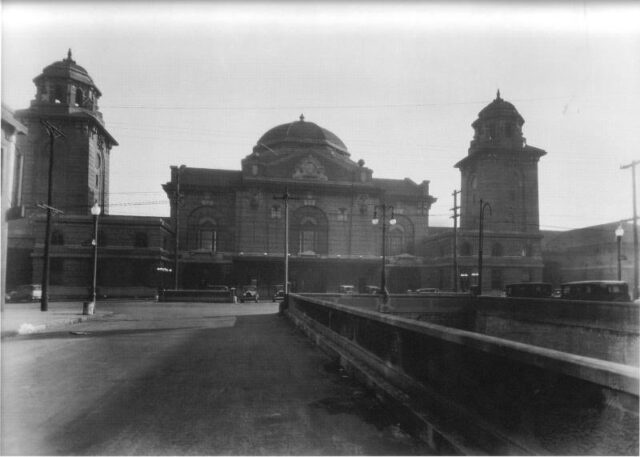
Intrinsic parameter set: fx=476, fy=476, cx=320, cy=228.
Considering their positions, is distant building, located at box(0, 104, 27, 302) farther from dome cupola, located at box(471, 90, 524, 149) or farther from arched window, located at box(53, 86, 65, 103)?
dome cupola, located at box(471, 90, 524, 149)

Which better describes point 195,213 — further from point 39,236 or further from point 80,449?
point 80,449

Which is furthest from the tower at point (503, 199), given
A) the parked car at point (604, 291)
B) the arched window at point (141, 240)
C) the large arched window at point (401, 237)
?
the arched window at point (141, 240)

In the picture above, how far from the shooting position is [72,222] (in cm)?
4456

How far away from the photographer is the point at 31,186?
44875 mm

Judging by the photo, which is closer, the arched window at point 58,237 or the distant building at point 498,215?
the arched window at point 58,237

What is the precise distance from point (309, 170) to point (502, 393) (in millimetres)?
48994

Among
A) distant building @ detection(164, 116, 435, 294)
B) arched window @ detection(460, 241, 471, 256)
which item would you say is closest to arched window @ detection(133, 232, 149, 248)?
distant building @ detection(164, 116, 435, 294)

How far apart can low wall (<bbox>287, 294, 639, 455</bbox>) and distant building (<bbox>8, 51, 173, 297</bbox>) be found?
41.4 metres

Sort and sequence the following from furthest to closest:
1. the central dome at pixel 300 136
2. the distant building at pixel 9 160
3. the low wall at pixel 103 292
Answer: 1. the central dome at pixel 300 136
2. the low wall at pixel 103 292
3. the distant building at pixel 9 160

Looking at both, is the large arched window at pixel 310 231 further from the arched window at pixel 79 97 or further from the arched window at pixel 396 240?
the arched window at pixel 79 97

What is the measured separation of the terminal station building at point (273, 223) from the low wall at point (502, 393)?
3993 centimetres

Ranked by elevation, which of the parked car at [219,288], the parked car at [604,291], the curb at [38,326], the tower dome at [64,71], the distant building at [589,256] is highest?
the tower dome at [64,71]

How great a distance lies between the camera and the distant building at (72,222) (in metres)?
43.7

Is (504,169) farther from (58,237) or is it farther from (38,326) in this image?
(38,326)
